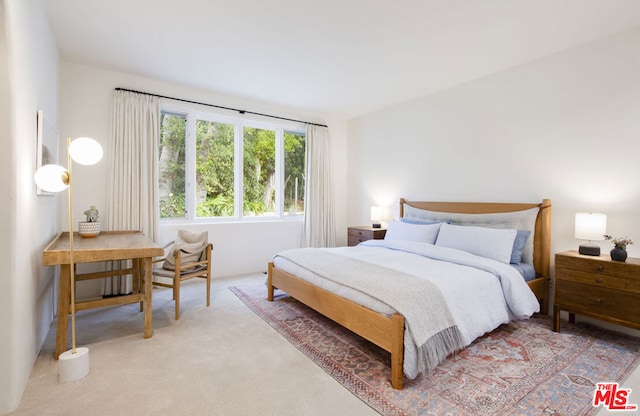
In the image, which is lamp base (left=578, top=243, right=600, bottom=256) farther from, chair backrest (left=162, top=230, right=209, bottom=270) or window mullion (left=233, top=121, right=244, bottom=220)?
window mullion (left=233, top=121, right=244, bottom=220)

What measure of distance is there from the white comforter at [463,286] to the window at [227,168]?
1.83m

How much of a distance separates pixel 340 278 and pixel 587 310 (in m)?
2.05

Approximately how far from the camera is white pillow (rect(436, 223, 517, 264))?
2.91 metres

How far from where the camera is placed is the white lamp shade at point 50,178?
1896mm

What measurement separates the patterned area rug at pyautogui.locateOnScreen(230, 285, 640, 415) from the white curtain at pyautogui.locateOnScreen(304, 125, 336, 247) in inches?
91.2

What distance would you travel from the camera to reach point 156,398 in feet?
5.74

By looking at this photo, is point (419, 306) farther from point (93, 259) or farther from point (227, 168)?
point (227, 168)

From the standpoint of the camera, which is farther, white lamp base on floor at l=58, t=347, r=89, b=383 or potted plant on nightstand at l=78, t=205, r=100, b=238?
potted plant on nightstand at l=78, t=205, r=100, b=238

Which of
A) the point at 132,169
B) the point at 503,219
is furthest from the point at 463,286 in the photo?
the point at 132,169

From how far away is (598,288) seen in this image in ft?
8.02

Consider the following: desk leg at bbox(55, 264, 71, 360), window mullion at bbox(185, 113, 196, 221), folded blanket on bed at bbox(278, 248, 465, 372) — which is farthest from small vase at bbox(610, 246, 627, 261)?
window mullion at bbox(185, 113, 196, 221)

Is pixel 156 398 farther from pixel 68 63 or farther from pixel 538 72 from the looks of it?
pixel 538 72

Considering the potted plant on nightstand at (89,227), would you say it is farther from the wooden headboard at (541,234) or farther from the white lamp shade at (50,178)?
the wooden headboard at (541,234)

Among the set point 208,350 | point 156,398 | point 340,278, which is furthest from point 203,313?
point 340,278
